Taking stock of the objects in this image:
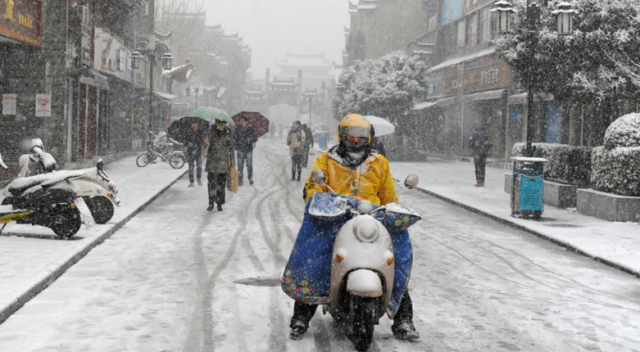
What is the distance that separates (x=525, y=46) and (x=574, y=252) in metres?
8.82

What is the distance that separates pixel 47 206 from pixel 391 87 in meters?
31.8

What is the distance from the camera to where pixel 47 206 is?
9836mm

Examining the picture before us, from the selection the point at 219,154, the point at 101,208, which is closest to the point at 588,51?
the point at 219,154

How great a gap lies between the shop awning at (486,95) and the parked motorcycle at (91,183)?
25498mm

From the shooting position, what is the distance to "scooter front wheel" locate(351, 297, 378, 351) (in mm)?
5074

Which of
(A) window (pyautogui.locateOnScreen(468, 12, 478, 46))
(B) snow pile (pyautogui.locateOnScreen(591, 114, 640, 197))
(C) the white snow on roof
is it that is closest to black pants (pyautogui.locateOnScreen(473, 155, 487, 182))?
(B) snow pile (pyautogui.locateOnScreen(591, 114, 640, 197))

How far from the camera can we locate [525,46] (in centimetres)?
1819

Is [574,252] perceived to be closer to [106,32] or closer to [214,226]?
[214,226]

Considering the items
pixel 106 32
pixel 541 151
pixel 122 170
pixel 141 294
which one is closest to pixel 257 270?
pixel 141 294

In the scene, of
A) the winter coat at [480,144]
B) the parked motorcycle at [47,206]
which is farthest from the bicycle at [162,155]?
the parked motorcycle at [47,206]

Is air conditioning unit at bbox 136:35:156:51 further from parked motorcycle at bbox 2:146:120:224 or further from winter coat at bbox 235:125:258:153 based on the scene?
parked motorcycle at bbox 2:146:120:224

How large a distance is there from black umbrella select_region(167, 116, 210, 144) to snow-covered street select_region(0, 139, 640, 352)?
24.5 ft

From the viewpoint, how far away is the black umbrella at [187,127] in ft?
63.7

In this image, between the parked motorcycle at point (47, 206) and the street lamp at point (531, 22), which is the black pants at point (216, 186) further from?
the street lamp at point (531, 22)
